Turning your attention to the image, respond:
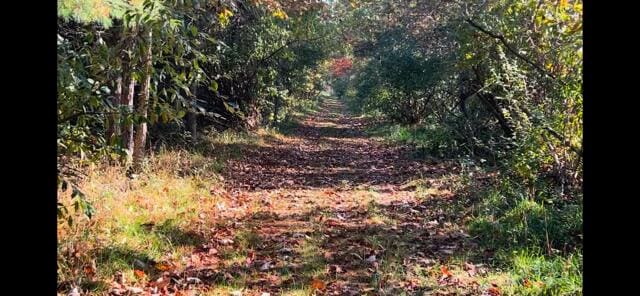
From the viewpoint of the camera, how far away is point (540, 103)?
7.47 metres

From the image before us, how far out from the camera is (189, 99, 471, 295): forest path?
4469 millimetres

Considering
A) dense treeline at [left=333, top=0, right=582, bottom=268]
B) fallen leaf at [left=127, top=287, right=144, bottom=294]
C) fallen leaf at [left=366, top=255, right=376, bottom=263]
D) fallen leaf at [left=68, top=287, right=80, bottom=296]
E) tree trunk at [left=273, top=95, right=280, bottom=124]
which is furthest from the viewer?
tree trunk at [left=273, top=95, right=280, bottom=124]

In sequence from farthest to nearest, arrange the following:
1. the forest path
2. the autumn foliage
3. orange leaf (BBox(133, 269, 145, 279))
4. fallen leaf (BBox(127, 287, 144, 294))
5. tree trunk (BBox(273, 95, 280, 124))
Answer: the autumn foliage
tree trunk (BBox(273, 95, 280, 124))
the forest path
orange leaf (BBox(133, 269, 145, 279))
fallen leaf (BBox(127, 287, 144, 294))

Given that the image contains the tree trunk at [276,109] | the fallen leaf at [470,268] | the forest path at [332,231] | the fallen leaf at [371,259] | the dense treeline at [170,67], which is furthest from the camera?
the tree trunk at [276,109]

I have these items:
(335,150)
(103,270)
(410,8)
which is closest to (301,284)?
(103,270)

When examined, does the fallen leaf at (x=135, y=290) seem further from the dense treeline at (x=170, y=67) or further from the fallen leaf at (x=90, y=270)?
the dense treeline at (x=170, y=67)

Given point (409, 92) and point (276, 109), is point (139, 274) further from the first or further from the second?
point (276, 109)

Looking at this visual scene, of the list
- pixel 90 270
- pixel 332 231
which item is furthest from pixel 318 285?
pixel 90 270

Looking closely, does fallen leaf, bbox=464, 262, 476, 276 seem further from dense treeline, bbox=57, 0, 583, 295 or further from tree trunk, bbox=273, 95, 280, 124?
tree trunk, bbox=273, 95, 280, 124

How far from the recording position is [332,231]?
236 inches

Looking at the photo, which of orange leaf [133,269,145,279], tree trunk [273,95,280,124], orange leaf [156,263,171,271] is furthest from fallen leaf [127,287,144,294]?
tree trunk [273,95,280,124]

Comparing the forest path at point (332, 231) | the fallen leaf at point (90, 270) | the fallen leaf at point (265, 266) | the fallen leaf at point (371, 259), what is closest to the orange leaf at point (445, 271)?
the forest path at point (332, 231)

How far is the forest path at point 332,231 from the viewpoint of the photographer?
4.47m
